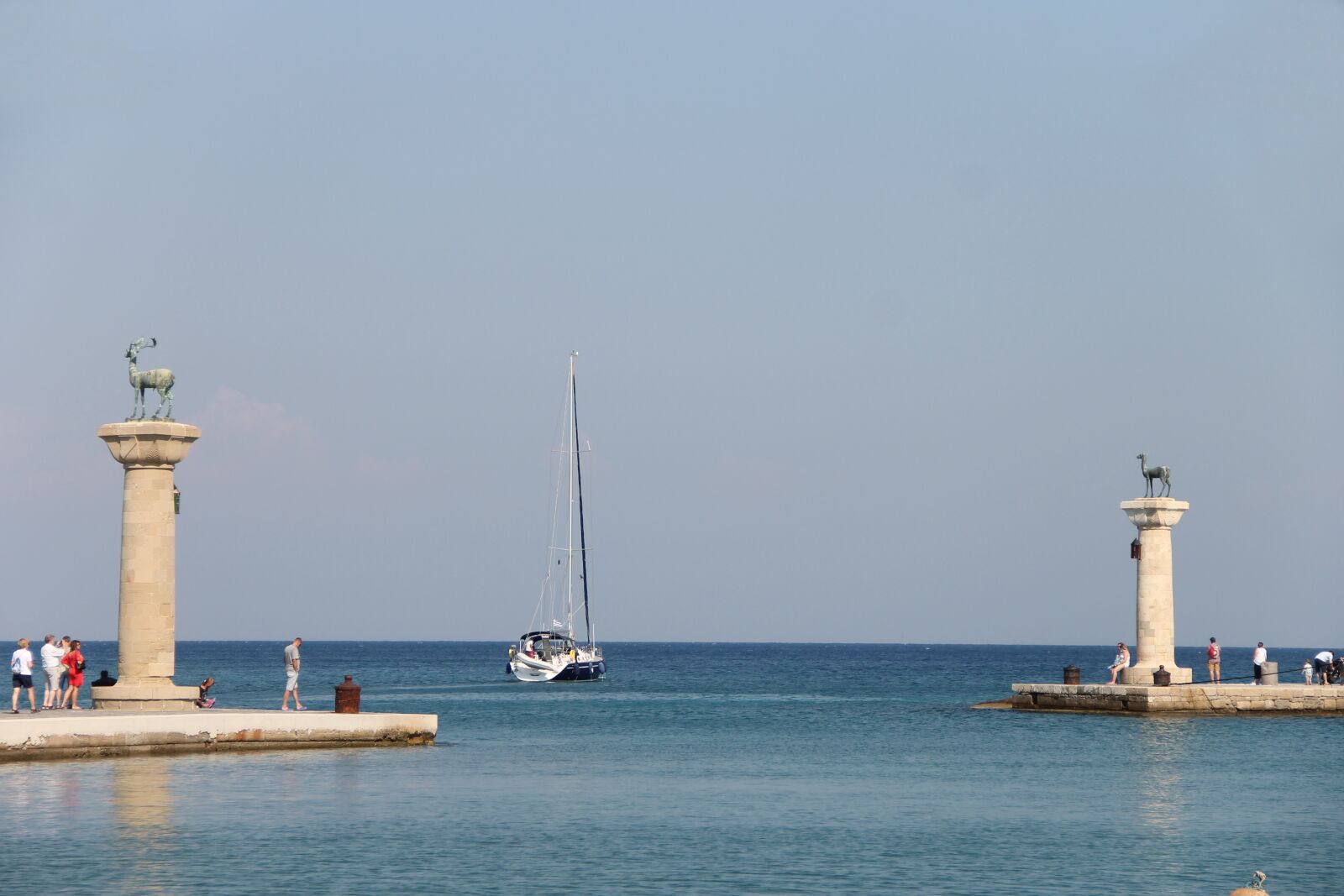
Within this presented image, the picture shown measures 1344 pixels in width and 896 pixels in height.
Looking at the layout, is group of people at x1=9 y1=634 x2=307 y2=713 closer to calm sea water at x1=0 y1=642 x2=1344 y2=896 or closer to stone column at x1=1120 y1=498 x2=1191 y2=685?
calm sea water at x1=0 y1=642 x2=1344 y2=896

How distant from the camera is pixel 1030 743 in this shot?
44812 mm

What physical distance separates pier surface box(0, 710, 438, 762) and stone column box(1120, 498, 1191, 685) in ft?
83.4

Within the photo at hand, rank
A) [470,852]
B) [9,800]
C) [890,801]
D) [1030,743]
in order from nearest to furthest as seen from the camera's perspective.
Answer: [470,852], [9,800], [890,801], [1030,743]

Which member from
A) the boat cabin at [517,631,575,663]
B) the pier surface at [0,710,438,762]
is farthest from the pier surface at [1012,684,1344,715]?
the boat cabin at [517,631,575,663]

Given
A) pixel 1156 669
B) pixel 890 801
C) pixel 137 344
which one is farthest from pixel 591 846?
pixel 1156 669

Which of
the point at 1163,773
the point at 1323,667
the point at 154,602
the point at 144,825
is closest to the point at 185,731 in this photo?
the point at 154,602

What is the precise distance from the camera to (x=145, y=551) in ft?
122

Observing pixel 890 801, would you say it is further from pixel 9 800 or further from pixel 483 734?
pixel 483 734

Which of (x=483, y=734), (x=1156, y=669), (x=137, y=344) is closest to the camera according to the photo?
(x=137, y=344)

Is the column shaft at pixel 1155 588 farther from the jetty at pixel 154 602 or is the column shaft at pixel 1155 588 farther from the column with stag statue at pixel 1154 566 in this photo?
the jetty at pixel 154 602

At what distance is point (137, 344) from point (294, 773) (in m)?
10.8

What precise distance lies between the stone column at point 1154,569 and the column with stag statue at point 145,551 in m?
30.1

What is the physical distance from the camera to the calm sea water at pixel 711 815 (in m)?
22.2

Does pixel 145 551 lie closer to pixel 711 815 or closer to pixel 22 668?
pixel 22 668
